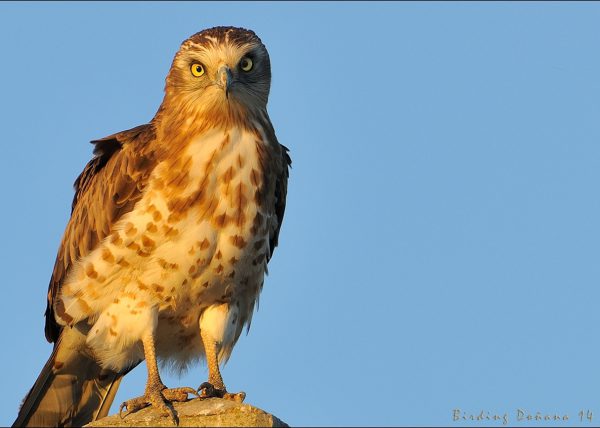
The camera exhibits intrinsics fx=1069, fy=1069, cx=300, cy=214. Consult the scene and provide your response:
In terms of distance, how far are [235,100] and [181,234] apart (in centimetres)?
141

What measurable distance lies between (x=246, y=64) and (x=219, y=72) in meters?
0.46

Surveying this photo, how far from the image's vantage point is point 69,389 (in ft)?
35.5

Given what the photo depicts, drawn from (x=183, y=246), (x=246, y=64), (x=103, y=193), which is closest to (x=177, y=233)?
(x=183, y=246)

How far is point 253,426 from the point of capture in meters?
8.07

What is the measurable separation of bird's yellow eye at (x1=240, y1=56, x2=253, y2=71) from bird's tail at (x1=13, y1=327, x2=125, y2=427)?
3.02 m

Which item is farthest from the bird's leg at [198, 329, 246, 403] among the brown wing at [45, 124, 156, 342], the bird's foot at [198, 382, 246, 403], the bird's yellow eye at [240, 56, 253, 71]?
the bird's yellow eye at [240, 56, 253, 71]

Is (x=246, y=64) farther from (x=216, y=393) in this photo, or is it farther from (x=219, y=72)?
(x=216, y=393)

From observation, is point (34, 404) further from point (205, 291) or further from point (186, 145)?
point (186, 145)

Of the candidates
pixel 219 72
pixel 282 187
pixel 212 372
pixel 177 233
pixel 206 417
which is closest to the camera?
pixel 206 417

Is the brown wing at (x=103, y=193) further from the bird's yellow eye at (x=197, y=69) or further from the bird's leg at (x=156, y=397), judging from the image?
the bird's leg at (x=156, y=397)

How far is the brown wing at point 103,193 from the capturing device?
9914 mm

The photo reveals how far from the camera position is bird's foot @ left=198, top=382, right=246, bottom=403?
9242mm

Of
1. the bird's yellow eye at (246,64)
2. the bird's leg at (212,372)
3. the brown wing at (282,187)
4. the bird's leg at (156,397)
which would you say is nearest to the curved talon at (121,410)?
the bird's leg at (156,397)

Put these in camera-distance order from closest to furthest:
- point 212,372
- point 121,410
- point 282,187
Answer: point 121,410
point 212,372
point 282,187
